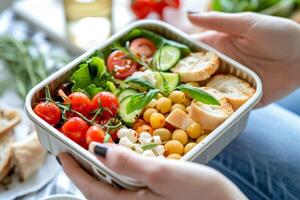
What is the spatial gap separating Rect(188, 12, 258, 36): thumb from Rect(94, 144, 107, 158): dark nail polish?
1.47ft

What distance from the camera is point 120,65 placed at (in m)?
0.97

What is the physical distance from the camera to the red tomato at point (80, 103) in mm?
859

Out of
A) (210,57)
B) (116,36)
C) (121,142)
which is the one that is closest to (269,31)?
(210,57)

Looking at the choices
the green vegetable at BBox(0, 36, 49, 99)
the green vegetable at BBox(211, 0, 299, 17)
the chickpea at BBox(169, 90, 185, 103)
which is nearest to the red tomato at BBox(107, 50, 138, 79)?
the chickpea at BBox(169, 90, 185, 103)

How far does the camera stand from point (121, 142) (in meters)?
0.82

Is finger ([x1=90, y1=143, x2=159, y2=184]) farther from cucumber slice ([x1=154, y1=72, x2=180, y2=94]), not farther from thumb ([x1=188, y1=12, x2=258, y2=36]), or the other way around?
thumb ([x1=188, y1=12, x2=258, y2=36])

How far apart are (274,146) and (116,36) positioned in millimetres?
410

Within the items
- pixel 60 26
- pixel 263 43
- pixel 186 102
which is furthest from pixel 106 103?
pixel 60 26

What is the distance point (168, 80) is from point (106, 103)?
0.14 m

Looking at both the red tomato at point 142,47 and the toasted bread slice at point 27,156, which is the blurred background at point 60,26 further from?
the red tomato at point 142,47

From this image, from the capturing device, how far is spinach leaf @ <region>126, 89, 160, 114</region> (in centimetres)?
87

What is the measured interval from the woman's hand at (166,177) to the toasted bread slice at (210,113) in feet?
0.42

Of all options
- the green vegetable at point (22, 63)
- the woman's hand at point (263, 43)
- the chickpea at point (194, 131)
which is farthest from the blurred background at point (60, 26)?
the chickpea at point (194, 131)

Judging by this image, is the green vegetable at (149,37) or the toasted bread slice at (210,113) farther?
the green vegetable at (149,37)
